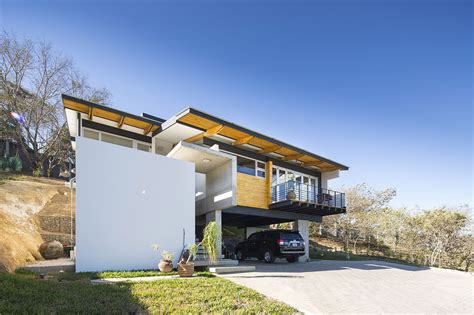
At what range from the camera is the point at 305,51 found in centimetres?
1152

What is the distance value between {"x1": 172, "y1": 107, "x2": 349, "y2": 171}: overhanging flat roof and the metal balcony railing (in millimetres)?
1774

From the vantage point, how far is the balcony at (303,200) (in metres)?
15.2

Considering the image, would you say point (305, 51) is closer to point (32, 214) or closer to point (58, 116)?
point (32, 214)

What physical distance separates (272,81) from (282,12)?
3357 millimetres

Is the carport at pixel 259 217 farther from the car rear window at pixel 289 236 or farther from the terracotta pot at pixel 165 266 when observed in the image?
the terracotta pot at pixel 165 266

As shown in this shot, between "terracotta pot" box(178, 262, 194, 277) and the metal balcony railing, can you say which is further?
the metal balcony railing

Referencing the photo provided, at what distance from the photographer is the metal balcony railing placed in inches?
618

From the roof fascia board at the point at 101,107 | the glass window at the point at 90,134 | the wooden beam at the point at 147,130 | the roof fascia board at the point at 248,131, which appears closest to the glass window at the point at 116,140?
the glass window at the point at 90,134

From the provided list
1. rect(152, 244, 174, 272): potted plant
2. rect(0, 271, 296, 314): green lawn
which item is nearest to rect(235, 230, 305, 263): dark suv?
rect(152, 244, 174, 272): potted plant

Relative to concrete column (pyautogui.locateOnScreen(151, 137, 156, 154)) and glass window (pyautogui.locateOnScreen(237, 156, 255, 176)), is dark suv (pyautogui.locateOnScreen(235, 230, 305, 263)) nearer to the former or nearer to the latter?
glass window (pyautogui.locateOnScreen(237, 156, 255, 176))

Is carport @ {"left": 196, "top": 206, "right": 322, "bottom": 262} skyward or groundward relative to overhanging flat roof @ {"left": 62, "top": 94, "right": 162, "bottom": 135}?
groundward

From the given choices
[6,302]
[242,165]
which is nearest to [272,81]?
[242,165]

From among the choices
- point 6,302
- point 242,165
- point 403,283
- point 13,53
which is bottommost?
point 403,283

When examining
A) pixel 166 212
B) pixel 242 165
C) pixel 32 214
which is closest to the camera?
pixel 166 212
